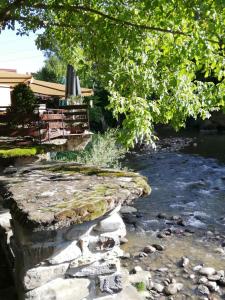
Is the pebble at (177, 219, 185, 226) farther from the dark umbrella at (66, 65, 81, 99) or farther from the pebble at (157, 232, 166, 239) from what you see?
the dark umbrella at (66, 65, 81, 99)

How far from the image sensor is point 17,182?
359 cm

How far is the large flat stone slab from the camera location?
2.69 metres

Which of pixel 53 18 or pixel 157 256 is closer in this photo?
pixel 53 18

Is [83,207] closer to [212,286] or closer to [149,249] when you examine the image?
[212,286]

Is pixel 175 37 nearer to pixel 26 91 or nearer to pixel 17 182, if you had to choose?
pixel 17 182

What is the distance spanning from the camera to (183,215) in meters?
11.2

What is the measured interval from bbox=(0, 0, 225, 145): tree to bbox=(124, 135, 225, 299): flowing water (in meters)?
3.47

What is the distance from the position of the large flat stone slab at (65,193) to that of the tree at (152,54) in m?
1.27

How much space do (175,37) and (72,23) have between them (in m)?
2.42

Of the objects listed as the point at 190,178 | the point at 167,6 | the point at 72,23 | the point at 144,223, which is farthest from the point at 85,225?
the point at 190,178

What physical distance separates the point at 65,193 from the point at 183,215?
28.0 ft

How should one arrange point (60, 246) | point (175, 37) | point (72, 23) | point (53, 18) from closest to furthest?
point (60, 246) → point (175, 37) → point (72, 23) → point (53, 18)

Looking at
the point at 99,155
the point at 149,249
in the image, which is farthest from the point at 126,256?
the point at 99,155

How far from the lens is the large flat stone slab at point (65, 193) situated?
8.84 feet
